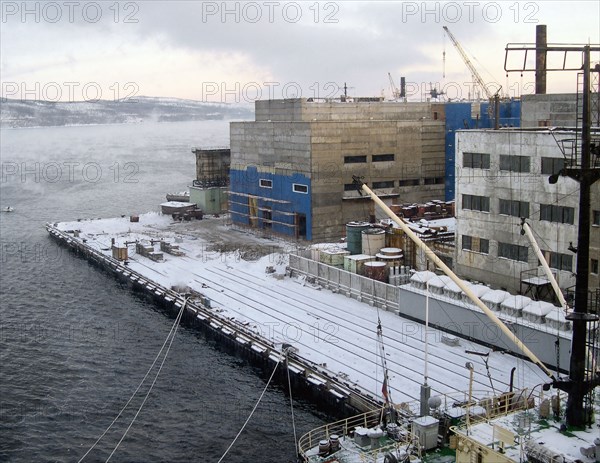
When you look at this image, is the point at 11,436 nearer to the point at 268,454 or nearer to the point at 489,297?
the point at 268,454

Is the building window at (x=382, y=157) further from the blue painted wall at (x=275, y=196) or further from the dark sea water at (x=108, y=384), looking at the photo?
the dark sea water at (x=108, y=384)

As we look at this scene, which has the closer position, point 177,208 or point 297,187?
point 297,187

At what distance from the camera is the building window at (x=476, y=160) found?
44.2 meters

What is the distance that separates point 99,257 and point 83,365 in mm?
27704

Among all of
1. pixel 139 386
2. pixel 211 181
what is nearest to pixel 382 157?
pixel 211 181

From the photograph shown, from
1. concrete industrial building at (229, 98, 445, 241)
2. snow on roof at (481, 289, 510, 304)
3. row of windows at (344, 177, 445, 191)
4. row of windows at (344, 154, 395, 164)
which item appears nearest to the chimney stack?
concrete industrial building at (229, 98, 445, 241)

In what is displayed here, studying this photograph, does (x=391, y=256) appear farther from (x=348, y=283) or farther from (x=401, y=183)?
(x=401, y=183)

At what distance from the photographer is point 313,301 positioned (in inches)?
1873

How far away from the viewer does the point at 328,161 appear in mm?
66812

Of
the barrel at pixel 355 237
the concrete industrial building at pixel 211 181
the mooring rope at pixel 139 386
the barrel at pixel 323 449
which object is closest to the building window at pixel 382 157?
the barrel at pixel 355 237

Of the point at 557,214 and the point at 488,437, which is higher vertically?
the point at 557,214

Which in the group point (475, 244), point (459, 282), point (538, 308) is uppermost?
point (459, 282)

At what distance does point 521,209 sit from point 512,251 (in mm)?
2600

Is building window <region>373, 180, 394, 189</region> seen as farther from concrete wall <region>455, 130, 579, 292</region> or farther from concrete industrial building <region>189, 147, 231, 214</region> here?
concrete industrial building <region>189, 147, 231, 214</region>
